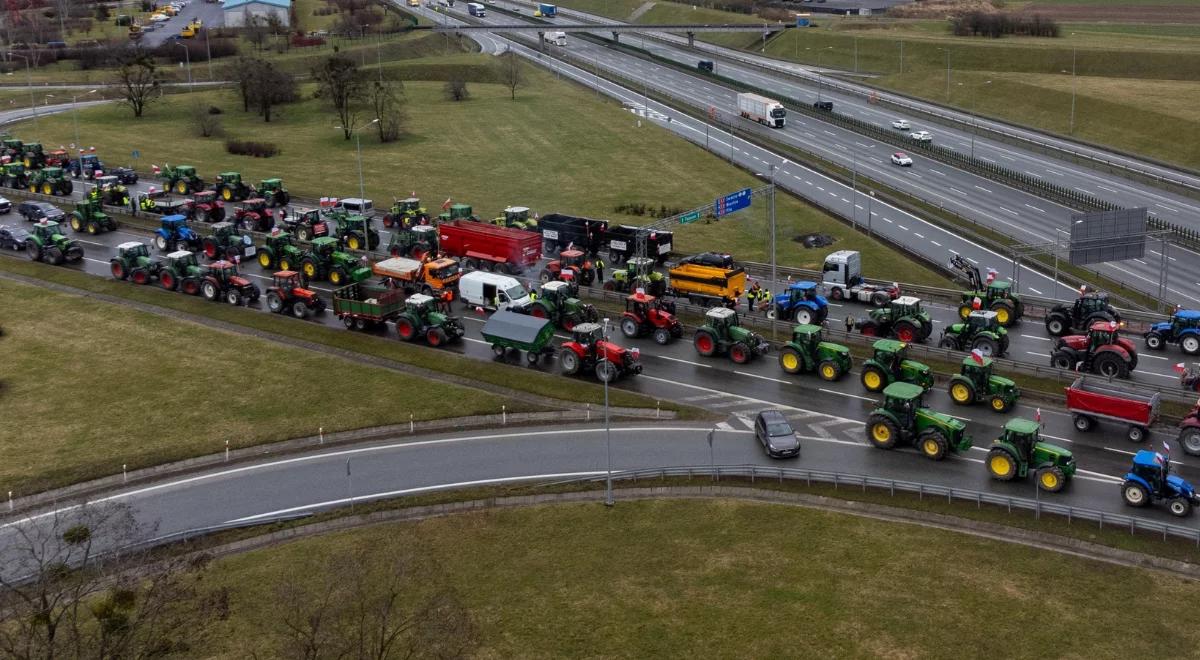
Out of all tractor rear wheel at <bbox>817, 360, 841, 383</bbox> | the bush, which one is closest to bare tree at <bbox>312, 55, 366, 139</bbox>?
the bush

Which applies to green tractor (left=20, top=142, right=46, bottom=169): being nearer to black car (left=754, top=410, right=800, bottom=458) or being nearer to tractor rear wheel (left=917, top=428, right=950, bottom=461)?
black car (left=754, top=410, right=800, bottom=458)

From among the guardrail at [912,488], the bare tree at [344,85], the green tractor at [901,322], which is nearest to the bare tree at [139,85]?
the bare tree at [344,85]

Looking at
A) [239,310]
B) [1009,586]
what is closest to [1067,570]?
[1009,586]

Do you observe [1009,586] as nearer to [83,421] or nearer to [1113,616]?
[1113,616]

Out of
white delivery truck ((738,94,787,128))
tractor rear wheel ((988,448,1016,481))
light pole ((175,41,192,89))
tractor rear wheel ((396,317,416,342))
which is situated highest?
light pole ((175,41,192,89))

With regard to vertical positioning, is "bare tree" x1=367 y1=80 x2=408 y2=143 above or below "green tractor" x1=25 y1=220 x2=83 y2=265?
above

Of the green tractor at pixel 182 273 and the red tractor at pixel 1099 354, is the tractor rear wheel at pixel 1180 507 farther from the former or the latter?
the green tractor at pixel 182 273
